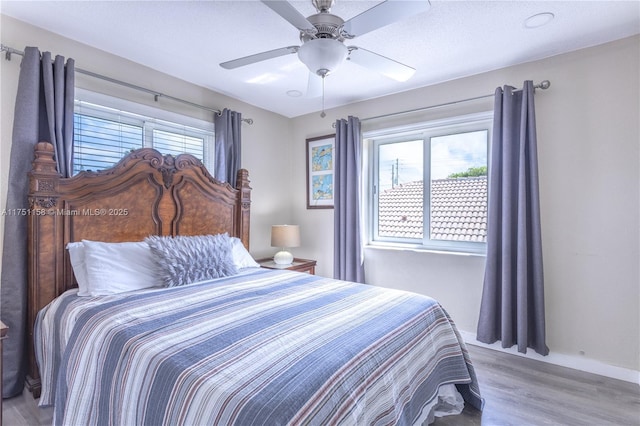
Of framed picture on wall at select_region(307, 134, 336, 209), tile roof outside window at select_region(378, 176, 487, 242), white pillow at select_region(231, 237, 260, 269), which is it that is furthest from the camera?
framed picture on wall at select_region(307, 134, 336, 209)

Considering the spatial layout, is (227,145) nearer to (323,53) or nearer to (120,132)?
(120,132)

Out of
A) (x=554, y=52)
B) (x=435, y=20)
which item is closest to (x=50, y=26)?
(x=435, y=20)

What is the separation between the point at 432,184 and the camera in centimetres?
327

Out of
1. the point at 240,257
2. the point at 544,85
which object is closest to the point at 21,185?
the point at 240,257

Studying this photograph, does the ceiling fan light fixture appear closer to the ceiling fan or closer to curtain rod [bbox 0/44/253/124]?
the ceiling fan

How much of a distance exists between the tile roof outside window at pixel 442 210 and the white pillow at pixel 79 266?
2.73 metres

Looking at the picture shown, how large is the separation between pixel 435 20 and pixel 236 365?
7.42 feet

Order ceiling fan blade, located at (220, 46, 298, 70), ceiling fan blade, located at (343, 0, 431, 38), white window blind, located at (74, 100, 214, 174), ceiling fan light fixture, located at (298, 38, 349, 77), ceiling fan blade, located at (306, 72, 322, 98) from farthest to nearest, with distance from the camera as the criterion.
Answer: white window blind, located at (74, 100, 214, 174), ceiling fan blade, located at (306, 72, 322, 98), ceiling fan blade, located at (220, 46, 298, 70), ceiling fan light fixture, located at (298, 38, 349, 77), ceiling fan blade, located at (343, 0, 431, 38)

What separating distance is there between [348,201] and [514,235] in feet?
5.22

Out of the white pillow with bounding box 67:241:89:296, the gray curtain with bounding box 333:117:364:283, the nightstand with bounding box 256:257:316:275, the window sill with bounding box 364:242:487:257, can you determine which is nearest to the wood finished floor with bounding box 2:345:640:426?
the white pillow with bounding box 67:241:89:296

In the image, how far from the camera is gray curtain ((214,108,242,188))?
323 centimetres

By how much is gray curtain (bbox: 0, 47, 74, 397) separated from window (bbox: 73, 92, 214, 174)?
0.28m

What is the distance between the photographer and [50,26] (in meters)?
2.16

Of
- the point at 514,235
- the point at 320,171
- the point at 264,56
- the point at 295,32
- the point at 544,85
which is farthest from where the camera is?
the point at 320,171
